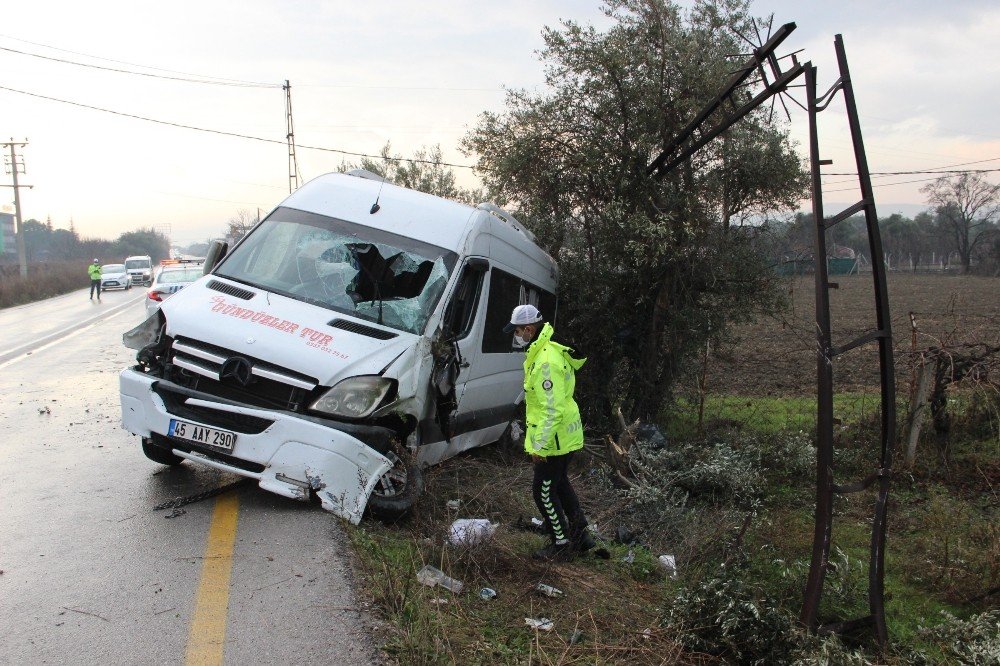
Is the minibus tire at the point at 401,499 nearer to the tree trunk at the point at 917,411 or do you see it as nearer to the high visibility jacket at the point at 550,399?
the high visibility jacket at the point at 550,399

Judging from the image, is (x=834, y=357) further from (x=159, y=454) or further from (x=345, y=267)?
(x=159, y=454)

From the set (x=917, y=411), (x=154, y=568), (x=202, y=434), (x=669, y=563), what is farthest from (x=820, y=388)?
(x=917, y=411)

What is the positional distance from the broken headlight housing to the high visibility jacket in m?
1.03

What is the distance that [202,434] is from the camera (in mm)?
5480

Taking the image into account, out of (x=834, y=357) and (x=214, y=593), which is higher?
(x=834, y=357)

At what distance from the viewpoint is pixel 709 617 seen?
4230 mm

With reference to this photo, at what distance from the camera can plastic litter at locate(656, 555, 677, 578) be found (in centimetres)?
539

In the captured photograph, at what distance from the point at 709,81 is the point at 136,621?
832 centimetres

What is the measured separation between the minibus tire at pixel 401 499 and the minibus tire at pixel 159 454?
1.96 m

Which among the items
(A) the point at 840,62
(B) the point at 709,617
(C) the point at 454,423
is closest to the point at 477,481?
(C) the point at 454,423

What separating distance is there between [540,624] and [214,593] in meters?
1.66

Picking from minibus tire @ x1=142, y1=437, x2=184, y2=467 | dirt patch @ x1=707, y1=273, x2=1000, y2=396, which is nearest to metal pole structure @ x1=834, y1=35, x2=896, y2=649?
dirt patch @ x1=707, y1=273, x2=1000, y2=396

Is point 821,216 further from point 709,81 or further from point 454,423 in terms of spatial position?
point 709,81

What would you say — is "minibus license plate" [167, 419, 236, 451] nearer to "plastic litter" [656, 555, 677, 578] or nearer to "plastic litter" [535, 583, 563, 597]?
"plastic litter" [535, 583, 563, 597]
